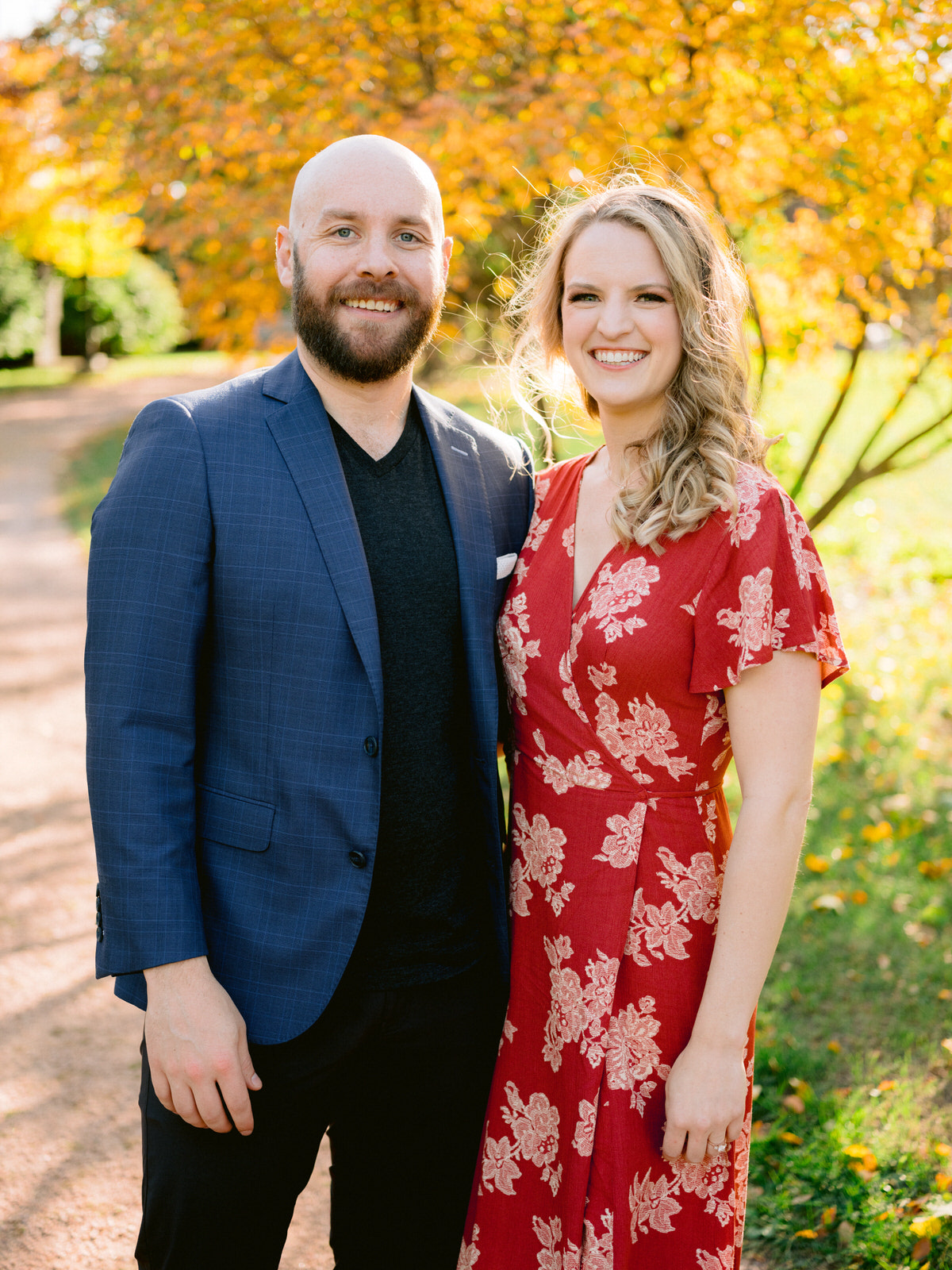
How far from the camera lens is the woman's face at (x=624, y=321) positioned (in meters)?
2.14

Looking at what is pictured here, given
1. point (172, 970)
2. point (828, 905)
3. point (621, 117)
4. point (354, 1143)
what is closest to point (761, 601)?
point (172, 970)

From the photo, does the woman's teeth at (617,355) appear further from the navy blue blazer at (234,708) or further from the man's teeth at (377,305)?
the navy blue blazer at (234,708)

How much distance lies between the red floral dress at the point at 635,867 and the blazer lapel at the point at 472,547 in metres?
0.11

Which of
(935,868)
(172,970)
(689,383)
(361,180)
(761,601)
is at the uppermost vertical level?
(361,180)

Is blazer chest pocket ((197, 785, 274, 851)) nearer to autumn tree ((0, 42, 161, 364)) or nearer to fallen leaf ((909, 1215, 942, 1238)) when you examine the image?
fallen leaf ((909, 1215, 942, 1238))

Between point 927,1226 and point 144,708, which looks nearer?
point 144,708

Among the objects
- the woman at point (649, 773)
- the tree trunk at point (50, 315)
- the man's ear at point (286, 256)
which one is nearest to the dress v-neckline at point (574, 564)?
the woman at point (649, 773)

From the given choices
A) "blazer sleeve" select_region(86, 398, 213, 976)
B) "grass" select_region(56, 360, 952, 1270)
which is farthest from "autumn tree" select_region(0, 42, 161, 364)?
"blazer sleeve" select_region(86, 398, 213, 976)

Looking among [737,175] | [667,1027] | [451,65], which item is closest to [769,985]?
[667,1027]

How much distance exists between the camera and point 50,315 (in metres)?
24.8

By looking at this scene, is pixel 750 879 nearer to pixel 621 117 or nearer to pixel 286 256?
pixel 286 256

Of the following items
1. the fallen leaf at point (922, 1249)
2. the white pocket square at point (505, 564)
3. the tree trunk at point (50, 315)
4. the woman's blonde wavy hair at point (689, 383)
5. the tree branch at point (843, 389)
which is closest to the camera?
the woman's blonde wavy hair at point (689, 383)

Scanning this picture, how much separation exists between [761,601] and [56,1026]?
2.98 m

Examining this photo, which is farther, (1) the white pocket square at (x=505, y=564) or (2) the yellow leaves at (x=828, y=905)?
(2) the yellow leaves at (x=828, y=905)
